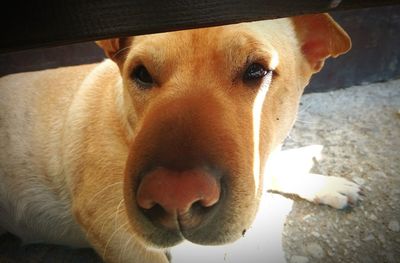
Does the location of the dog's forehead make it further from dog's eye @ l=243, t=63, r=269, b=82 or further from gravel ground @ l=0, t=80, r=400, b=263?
gravel ground @ l=0, t=80, r=400, b=263

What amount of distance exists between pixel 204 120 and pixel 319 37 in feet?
3.19

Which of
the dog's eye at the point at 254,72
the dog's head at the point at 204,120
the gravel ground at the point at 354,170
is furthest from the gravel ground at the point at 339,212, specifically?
the dog's eye at the point at 254,72

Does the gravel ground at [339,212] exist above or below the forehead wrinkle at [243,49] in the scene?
below

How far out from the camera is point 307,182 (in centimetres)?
293

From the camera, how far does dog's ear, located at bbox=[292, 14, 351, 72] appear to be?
6.23ft

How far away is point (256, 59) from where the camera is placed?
1.60 meters

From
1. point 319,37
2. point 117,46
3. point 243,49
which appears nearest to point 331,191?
point 319,37

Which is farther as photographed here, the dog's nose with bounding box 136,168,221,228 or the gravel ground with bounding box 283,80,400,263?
the gravel ground with bounding box 283,80,400,263

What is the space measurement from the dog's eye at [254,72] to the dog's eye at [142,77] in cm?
44

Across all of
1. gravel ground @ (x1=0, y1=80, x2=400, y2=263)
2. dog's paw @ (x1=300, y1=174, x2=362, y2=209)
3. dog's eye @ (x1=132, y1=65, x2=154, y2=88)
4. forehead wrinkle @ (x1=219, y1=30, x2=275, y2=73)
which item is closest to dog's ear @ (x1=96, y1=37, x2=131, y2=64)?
dog's eye @ (x1=132, y1=65, x2=154, y2=88)

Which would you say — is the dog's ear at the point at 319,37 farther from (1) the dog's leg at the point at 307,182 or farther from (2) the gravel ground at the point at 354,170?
(2) the gravel ground at the point at 354,170

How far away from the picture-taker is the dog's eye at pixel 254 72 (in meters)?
1.61

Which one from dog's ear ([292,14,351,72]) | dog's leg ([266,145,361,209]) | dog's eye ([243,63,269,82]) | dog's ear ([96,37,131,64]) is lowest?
dog's leg ([266,145,361,209])

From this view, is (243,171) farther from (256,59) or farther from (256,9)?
(256,9)
